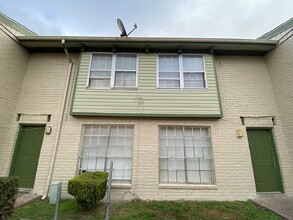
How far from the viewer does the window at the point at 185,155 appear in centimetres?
573

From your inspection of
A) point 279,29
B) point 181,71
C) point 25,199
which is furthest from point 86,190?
point 279,29

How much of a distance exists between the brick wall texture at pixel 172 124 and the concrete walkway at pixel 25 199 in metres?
0.24

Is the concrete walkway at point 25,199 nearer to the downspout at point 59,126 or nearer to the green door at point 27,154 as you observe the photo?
the downspout at point 59,126

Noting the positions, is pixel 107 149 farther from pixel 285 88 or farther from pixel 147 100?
pixel 285 88

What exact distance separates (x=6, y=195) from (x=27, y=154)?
2988mm

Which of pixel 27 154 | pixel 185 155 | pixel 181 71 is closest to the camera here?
pixel 185 155

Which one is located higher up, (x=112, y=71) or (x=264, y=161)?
(x=112, y=71)

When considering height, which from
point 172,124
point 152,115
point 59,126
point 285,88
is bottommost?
point 59,126

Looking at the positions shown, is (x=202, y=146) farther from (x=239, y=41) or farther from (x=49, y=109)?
(x=49, y=109)

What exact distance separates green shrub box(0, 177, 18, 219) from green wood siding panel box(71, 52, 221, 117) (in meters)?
2.84

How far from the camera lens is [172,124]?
19.9 ft

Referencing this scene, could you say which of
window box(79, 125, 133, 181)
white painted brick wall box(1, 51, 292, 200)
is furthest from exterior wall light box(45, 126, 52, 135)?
window box(79, 125, 133, 181)

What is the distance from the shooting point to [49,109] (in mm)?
6309

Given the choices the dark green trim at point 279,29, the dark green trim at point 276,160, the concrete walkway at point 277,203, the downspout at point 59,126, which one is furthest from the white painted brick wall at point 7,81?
the dark green trim at point 279,29
